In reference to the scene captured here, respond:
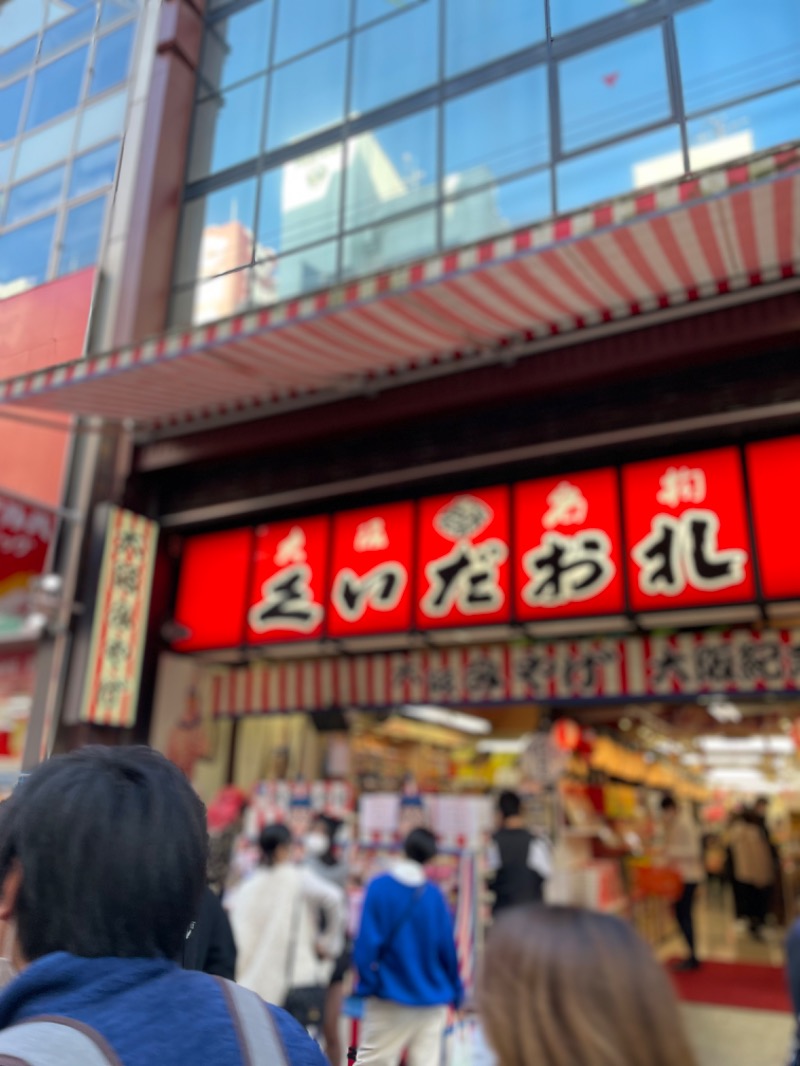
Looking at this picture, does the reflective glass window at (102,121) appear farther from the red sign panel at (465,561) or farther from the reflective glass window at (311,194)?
the red sign panel at (465,561)

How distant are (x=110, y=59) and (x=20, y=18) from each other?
0.26 meters

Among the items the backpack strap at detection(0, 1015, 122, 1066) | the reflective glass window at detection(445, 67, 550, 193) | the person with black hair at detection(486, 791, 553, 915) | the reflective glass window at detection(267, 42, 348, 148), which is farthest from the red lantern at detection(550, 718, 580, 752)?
the backpack strap at detection(0, 1015, 122, 1066)

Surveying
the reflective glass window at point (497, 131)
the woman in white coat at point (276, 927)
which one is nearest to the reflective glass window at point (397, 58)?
the reflective glass window at point (497, 131)

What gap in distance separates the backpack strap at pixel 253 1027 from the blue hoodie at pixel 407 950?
383cm

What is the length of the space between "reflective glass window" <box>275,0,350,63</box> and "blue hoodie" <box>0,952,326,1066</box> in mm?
4622

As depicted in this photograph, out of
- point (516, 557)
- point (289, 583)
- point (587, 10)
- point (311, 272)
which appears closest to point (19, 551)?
point (289, 583)

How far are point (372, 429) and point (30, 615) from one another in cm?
343

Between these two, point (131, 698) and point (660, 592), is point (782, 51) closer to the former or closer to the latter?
point (660, 592)

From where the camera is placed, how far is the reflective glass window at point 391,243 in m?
6.85

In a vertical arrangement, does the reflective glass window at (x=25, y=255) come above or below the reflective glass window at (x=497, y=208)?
below

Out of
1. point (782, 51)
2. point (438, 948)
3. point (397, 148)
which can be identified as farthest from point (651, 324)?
point (438, 948)

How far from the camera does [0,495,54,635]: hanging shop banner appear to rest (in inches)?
285

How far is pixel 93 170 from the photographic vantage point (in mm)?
2490

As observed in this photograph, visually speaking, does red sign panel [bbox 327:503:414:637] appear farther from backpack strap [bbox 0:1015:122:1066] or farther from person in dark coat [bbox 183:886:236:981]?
backpack strap [bbox 0:1015:122:1066]
